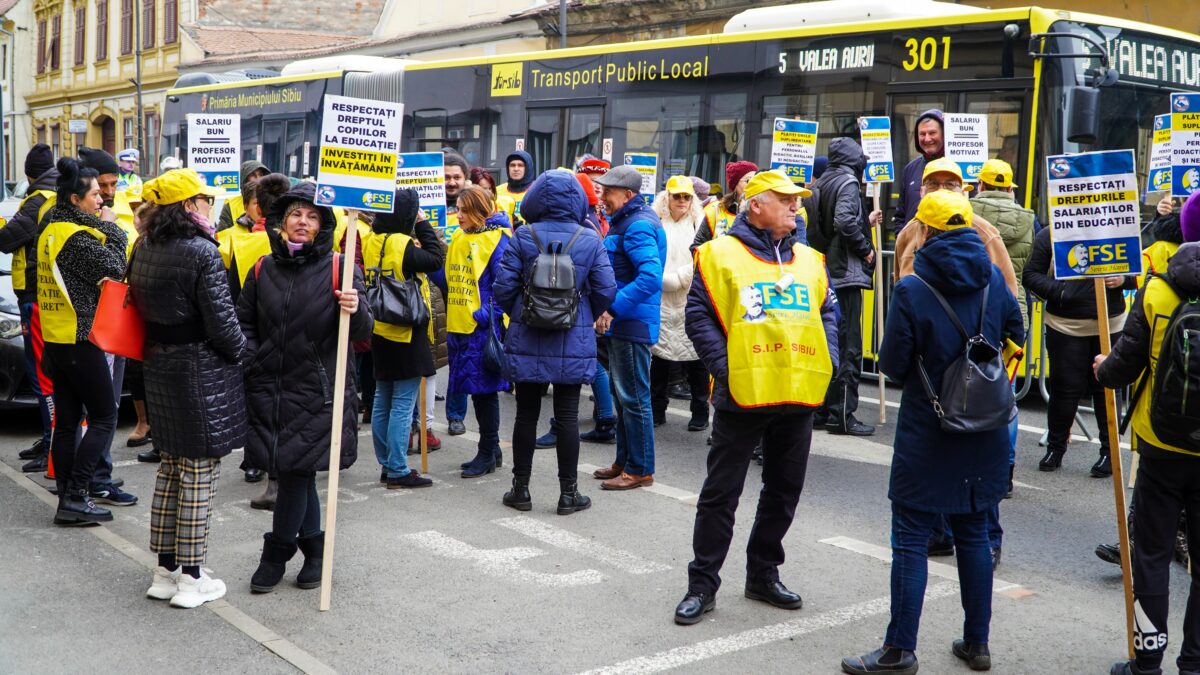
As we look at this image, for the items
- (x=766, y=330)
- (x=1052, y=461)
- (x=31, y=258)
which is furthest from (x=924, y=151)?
(x=31, y=258)

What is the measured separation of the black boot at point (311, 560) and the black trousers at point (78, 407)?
166 centimetres

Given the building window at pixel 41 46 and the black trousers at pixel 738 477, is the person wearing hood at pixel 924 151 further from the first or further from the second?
the building window at pixel 41 46

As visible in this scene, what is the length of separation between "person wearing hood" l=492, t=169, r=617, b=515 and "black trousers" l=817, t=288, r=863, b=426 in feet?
9.14

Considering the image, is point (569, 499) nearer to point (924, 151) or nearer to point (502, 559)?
point (502, 559)

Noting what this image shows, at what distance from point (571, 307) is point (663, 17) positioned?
2040 cm

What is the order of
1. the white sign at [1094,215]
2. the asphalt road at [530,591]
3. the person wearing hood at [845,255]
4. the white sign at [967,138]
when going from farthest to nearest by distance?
1. the white sign at [967,138]
2. the person wearing hood at [845,255]
3. the white sign at [1094,215]
4. the asphalt road at [530,591]

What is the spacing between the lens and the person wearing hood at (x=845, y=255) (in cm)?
872

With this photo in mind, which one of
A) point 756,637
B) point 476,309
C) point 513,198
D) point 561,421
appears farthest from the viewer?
point 513,198

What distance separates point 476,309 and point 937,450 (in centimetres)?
367

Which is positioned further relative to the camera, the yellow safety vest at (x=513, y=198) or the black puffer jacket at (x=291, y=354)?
the yellow safety vest at (x=513, y=198)

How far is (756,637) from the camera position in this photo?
4875 millimetres

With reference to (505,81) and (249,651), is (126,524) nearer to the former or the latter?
(249,651)

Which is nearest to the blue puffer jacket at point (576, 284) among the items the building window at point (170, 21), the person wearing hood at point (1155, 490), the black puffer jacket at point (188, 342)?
the black puffer jacket at point (188, 342)

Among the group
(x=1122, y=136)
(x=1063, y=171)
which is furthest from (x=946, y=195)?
(x=1122, y=136)
